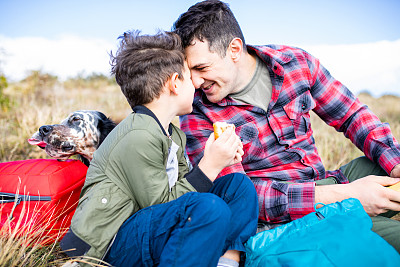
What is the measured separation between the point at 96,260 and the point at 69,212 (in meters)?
0.73

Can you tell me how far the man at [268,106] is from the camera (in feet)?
9.59

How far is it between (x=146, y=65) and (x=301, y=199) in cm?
155

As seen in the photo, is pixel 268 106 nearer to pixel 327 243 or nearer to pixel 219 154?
pixel 219 154

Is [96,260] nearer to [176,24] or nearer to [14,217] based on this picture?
[14,217]

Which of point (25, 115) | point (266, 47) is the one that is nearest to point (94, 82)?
point (25, 115)

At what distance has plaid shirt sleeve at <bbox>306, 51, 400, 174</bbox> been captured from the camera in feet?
9.82

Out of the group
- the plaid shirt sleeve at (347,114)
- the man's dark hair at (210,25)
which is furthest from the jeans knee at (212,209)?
the plaid shirt sleeve at (347,114)

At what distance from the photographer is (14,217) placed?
2.27 m

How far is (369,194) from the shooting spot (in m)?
2.46

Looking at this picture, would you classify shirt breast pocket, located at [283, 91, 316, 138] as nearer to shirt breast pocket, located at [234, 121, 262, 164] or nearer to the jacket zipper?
shirt breast pocket, located at [234, 121, 262, 164]

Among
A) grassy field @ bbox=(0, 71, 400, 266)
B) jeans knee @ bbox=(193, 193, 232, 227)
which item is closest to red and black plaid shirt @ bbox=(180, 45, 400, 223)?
jeans knee @ bbox=(193, 193, 232, 227)

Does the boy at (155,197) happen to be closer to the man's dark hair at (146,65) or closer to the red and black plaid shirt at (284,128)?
the man's dark hair at (146,65)

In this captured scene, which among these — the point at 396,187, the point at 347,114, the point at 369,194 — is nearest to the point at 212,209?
the point at 369,194

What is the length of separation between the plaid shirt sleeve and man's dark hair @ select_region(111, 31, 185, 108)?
1.35 m
